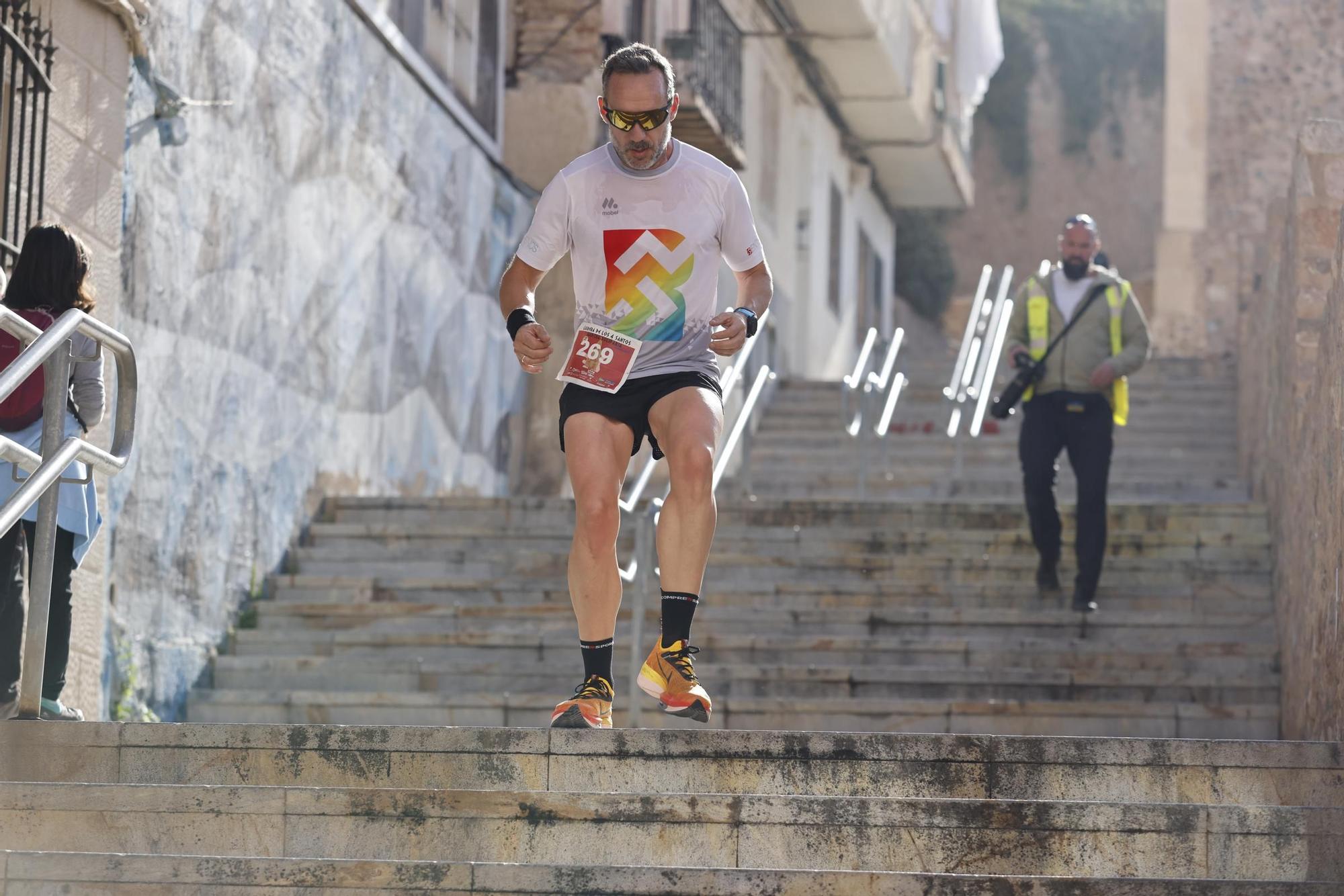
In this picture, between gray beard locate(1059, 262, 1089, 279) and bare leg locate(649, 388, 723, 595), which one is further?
gray beard locate(1059, 262, 1089, 279)

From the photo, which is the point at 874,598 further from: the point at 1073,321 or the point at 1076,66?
the point at 1076,66

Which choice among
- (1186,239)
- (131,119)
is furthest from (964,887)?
(1186,239)

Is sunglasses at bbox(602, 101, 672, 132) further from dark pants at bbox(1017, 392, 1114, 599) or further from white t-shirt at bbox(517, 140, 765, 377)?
dark pants at bbox(1017, 392, 1114, 599)

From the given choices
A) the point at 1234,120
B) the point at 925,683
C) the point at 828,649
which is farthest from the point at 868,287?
the point at 925,683

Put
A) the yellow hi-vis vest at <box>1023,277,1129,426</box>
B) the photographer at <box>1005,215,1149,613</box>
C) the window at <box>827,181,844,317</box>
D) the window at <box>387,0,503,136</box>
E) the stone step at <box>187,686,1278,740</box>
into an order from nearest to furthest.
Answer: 1. the stone step at <box>187,686,1278,740</box>
2. the photographer at <box>1005,215,1149,613</box>
3. the yellow hi-vis vest at <box>1023,277,1129,426</box>
4. the window at <box>387,0,503,136</box>
5. the window at <box>827,181,844,317</box>

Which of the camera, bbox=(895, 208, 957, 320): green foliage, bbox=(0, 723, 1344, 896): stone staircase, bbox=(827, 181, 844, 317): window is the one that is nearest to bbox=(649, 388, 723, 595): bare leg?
bbox=(0, 723, 1344, 896): stone staircase

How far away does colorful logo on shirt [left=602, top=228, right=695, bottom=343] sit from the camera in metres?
5.66

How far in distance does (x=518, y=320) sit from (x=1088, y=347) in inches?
181

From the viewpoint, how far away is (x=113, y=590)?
8711 mm

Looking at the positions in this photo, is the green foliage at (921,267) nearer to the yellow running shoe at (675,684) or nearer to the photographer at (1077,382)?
the photographer at (1077,382)

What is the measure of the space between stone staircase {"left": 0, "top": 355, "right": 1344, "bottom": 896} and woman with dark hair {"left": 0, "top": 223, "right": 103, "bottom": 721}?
0.58 m

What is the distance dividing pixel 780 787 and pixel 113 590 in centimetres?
409

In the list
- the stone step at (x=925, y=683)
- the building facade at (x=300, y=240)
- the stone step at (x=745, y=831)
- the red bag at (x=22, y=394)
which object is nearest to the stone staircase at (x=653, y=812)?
the stone step at (x=745, y=831)

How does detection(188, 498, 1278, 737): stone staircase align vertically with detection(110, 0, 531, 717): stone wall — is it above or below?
below
